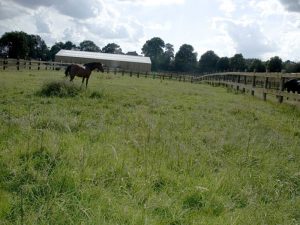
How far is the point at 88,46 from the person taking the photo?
146250mm

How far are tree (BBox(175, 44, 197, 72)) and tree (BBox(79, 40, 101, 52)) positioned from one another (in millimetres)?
45020

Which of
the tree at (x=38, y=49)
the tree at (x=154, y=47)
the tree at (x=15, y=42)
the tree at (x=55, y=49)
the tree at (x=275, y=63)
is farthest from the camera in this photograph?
the tree at (x=154, y=47)

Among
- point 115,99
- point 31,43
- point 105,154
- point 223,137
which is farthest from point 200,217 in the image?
point 31,43

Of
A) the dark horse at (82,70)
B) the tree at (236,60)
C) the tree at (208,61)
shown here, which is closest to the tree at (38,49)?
the tree at (208,61)

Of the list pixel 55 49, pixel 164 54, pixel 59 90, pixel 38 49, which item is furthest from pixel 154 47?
pixel 59 90

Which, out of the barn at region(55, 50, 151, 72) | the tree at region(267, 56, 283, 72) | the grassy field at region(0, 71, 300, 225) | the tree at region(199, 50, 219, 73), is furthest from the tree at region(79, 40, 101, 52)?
the grassy field at region(0, 71, 300, 225)

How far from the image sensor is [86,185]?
3.53 meters

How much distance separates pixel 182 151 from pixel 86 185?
198 centimetres

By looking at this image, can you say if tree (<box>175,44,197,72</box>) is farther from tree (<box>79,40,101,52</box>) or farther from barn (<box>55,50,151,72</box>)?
tree (<box>79,40,101,52</box>)

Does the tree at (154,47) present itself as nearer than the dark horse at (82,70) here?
No

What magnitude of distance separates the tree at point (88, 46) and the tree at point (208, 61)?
51.3 m

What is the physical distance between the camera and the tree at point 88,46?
473 ft

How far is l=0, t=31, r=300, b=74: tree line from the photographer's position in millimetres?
60588

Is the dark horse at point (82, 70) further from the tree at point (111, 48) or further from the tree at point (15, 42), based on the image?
the tree at point (111, 48)
